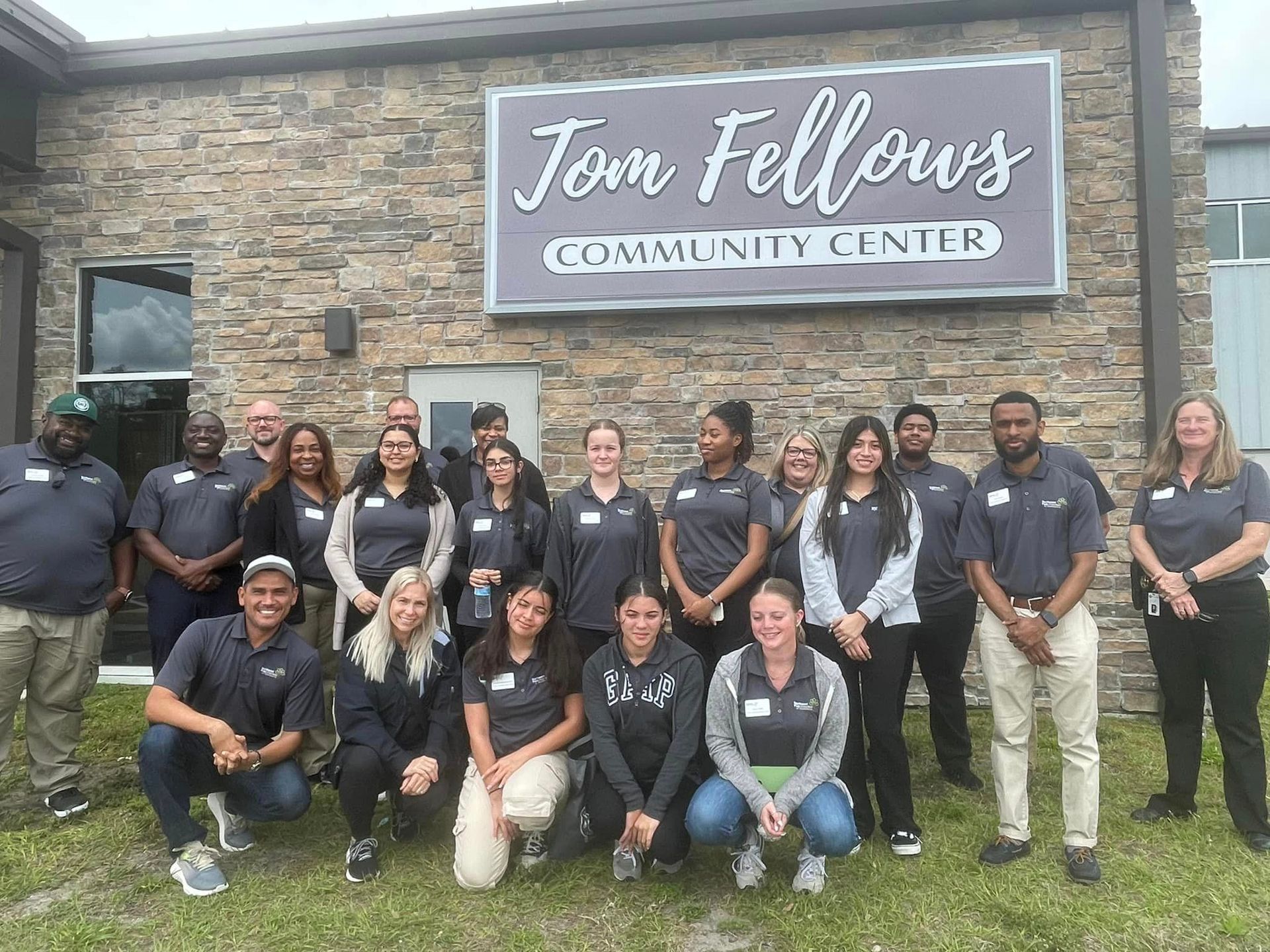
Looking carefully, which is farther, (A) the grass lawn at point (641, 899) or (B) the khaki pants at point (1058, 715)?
(B) the khaki pants at point (1058, 715)

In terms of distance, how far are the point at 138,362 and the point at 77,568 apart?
3.04 meters

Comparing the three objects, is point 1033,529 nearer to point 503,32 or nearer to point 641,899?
point 641,899

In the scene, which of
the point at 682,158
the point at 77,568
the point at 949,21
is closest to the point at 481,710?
the point at 77,568

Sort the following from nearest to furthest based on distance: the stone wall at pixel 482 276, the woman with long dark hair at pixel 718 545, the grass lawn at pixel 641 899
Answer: the grass lawn at pixel 641 899, the woman with long dark hair at pixel 718 545, the stone wall at pixel 482 276

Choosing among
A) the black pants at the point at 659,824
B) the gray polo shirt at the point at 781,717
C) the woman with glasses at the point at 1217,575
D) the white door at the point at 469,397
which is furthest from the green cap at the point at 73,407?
the woman with glasses at the point at 1217,575

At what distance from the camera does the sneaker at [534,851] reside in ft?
10.4

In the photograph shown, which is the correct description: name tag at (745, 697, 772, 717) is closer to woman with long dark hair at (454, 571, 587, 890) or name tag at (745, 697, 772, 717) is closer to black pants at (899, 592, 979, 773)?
woman with long dark hair at (454, 571, 587, 890)

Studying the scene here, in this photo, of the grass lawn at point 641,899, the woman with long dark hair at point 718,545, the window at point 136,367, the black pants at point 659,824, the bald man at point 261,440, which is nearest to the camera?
the grass lawn at point 641,899

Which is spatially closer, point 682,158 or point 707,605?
point 707,605

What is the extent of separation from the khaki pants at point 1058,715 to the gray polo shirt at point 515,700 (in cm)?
174

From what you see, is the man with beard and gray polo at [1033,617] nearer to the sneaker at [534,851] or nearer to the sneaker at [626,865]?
the sneaker at [626,865]

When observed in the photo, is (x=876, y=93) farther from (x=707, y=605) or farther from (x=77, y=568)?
(x=77, y=568)

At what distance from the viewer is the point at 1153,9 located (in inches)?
204

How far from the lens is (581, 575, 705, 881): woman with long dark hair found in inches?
120
